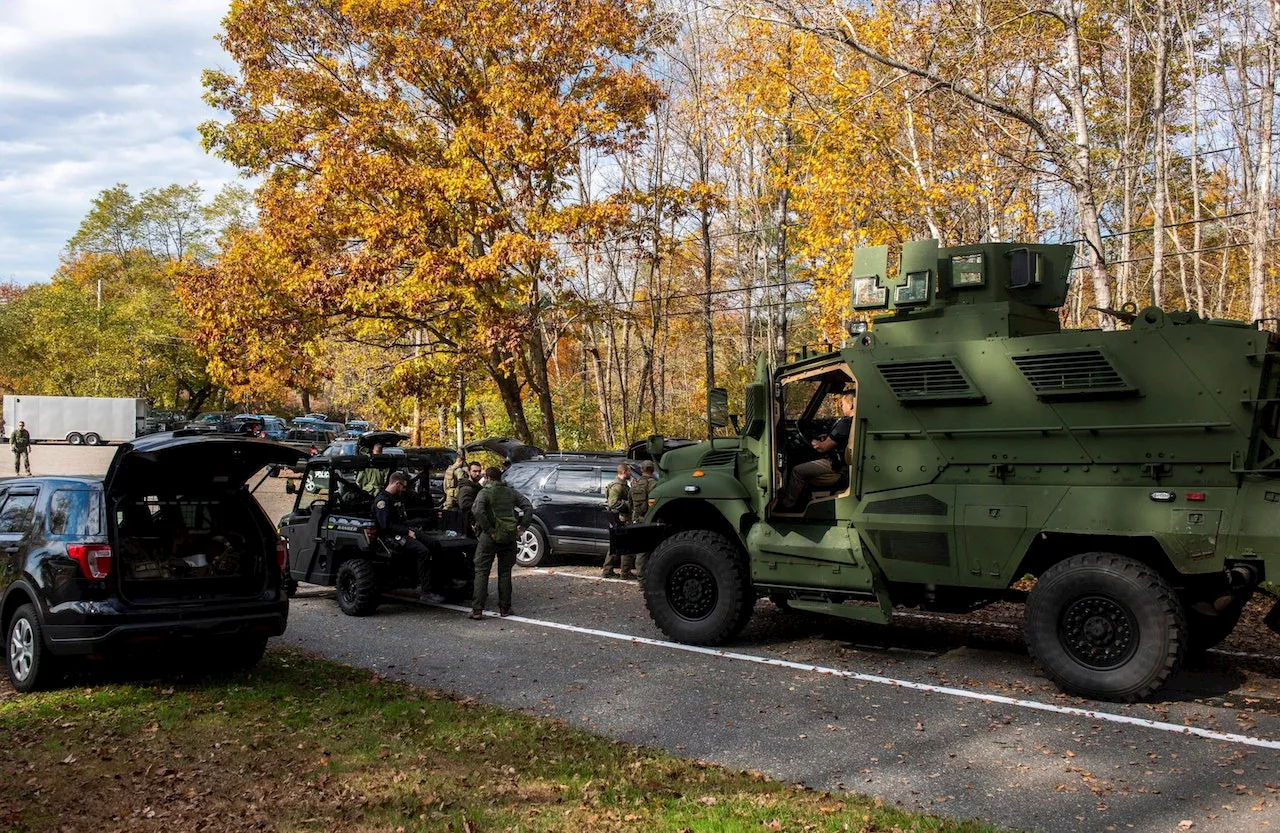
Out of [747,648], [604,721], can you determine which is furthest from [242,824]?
[747,648]

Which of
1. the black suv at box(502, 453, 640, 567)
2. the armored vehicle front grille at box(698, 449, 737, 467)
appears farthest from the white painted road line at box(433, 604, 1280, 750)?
the black suv at box(502, 453, 640, 567)

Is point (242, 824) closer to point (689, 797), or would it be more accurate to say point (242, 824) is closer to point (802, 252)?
point (689, 797)

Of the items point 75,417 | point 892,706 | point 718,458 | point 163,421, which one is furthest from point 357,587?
point 163,421

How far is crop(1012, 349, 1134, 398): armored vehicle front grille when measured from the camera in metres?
6.86

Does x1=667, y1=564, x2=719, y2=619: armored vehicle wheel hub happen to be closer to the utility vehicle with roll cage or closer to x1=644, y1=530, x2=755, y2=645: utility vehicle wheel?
x1=644, y1=530, x2=755, y2=645: utility vehicle wheel

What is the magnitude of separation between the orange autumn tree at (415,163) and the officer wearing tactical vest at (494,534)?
8.10 m

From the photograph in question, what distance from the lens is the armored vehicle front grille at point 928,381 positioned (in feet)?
24.6

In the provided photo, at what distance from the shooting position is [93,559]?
6609 mm

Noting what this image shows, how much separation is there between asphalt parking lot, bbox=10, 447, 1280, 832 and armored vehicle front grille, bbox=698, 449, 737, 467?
Answer: 5.77 ft

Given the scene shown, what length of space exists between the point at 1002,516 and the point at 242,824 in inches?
221

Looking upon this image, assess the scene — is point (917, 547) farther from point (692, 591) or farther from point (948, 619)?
point (948, 619)

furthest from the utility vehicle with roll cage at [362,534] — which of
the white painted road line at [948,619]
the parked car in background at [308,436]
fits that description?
the parked car in background at [308,436]

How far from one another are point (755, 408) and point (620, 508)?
491cm

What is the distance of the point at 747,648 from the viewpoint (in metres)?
8.73
